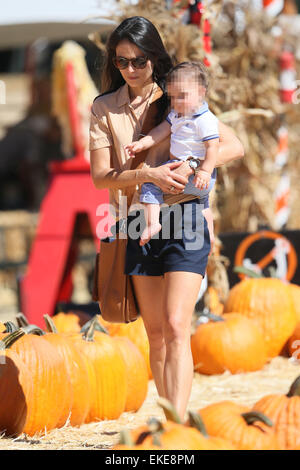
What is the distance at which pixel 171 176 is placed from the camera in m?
2.94

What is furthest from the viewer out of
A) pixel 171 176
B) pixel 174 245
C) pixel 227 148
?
pixel 227 148

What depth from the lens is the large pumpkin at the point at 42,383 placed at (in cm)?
360

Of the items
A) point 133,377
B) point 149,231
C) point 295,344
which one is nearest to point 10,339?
point 133,377

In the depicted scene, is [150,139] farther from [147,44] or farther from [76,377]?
[76,377]

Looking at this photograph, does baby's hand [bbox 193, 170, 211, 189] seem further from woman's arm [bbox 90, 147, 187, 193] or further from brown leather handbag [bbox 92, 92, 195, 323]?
brown leather handbag [bbox 92, 92, 195, 323]

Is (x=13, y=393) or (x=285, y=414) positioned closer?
(x=285, y=414)

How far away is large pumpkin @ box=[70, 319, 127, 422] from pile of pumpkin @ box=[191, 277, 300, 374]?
1.07m

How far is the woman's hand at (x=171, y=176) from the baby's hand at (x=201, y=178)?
4cm

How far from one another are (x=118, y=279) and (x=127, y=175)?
0.44m

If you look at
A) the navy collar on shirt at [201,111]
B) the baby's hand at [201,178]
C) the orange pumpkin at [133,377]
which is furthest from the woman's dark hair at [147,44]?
the orange pumpkin at [133,377]

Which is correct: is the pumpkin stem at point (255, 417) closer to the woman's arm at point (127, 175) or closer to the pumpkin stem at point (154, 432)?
the pumpkin stem at point (154, 432)

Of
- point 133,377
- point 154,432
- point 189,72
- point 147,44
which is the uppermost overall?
point 147,44

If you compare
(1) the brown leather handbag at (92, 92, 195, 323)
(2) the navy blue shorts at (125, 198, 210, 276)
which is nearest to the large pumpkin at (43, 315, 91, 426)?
(1) the brown leather handbag at (92, 92, 195, 323)
